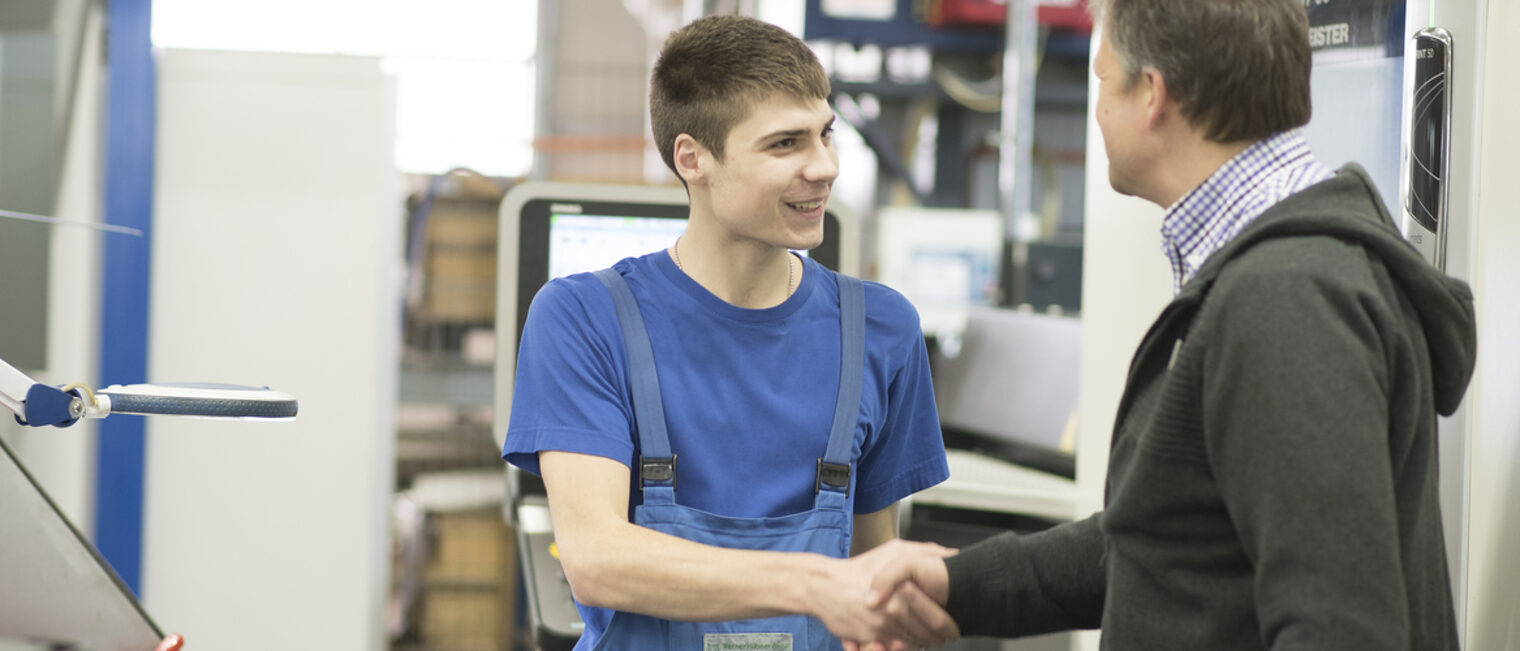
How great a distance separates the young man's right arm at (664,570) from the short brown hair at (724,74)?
0.47m

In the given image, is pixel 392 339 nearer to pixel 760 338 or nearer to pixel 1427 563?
pixel 760 338

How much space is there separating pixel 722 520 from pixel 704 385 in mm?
174

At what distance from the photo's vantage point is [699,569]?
146cm

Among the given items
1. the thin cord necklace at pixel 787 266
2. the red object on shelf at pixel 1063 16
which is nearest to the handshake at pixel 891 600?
the thin cord necklace at pixel 787 266

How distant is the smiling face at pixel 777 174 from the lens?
5.29 ft

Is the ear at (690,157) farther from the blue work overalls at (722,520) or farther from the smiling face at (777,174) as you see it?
the blue work overalls at (722,520)

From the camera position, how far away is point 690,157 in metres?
1.69

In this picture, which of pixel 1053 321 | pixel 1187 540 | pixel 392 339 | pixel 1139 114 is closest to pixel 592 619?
pixel 1187 540

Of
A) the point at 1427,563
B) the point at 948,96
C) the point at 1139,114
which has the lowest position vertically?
the point at 1427,563

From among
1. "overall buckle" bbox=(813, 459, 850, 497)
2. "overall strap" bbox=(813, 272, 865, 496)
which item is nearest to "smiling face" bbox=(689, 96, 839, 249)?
"overall strap" bbox=(813, 272, 865, 496)

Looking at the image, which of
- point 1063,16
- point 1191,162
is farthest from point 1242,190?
point 1063,16

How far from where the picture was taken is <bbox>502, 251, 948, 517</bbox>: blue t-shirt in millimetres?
1527

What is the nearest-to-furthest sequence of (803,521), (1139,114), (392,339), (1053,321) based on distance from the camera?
(1139,114) → (803,521) → (392,339) → (1053,321)

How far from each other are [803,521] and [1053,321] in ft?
6.50
